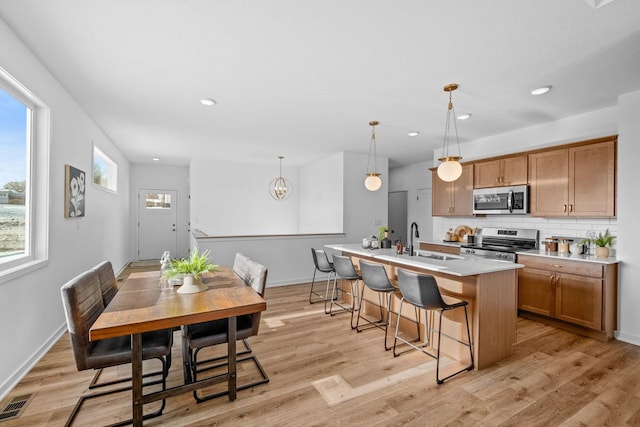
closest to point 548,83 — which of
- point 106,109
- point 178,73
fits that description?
point 178,73

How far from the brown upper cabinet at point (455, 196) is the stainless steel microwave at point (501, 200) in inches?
6.2

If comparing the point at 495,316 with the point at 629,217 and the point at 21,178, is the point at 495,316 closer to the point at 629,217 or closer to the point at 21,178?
the point at 629,217

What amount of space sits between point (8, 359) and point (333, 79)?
3.47 meters

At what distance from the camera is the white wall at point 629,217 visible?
3055 mm

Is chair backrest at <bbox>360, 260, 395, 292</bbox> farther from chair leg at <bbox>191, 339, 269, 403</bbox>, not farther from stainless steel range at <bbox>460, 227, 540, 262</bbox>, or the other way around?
stainless steel range at <bbox>460, 227, 540, 262</bbox>

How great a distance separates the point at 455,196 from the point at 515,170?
3.47ft

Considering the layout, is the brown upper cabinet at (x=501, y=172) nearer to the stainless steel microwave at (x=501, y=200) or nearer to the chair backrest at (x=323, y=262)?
the stainless steel microwave at (x=501, y=200)

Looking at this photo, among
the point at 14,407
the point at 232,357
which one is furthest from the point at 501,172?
the point at 14,407

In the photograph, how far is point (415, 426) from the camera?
6.17ft

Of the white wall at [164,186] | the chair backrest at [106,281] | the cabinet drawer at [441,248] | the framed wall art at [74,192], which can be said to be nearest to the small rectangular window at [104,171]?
the framed wall art at [74,192]

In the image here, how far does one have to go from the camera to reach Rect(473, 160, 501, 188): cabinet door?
4.56m

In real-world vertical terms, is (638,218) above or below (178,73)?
below

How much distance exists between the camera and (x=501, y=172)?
4.50m

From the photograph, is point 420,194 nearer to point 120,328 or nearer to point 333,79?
point 333,79
